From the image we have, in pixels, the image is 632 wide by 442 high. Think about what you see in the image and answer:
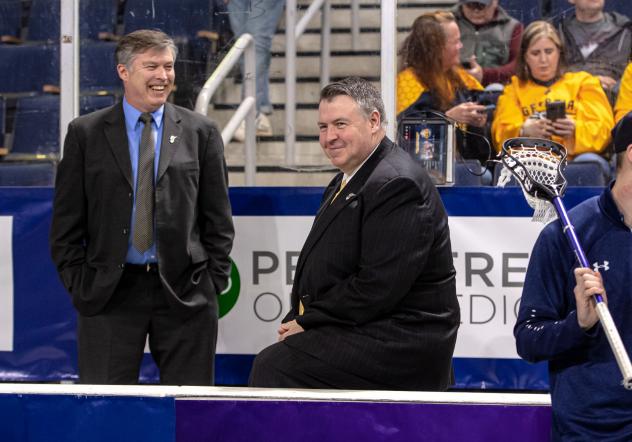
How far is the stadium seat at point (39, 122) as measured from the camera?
18.5 ft

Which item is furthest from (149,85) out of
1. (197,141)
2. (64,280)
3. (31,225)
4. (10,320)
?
(10,320)

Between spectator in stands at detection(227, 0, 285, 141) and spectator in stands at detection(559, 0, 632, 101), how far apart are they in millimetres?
1390

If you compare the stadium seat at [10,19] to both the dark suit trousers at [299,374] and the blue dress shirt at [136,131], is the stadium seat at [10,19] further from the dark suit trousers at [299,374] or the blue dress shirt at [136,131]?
the dark suit trousers at [299,374]

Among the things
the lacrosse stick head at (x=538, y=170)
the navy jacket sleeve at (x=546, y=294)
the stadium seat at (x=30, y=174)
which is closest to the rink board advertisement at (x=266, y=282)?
the stadium seat at (x=30, y=174)

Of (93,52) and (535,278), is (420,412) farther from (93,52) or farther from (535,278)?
(93,52)

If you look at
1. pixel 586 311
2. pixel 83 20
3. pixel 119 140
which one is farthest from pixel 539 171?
A: pixel 83 20

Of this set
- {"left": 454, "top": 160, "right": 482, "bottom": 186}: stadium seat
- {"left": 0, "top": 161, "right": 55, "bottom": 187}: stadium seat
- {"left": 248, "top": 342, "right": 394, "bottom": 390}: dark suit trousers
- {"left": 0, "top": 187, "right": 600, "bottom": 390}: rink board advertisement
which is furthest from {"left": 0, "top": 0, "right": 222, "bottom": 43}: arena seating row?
{"left": 248, "top": 342, "right": 394, "bottom": 390}: dark suit trousers

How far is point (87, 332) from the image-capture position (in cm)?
464

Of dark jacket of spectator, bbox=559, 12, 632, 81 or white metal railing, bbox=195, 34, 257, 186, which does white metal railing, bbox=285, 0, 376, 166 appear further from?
dark jacket of spectator, bbox=559, 12, 632, 81

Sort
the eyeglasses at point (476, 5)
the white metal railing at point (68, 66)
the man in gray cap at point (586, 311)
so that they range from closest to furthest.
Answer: the man in gray cap at point (586, 311) → the eyeglasses at point (476, 5) → the white metal railing at point (68, 66)

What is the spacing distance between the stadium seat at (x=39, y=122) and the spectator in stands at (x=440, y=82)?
4.88 feet

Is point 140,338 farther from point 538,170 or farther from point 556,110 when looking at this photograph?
point 556,110

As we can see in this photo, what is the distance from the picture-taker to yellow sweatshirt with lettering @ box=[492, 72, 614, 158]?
210 inches

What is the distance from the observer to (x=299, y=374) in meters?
3.62
